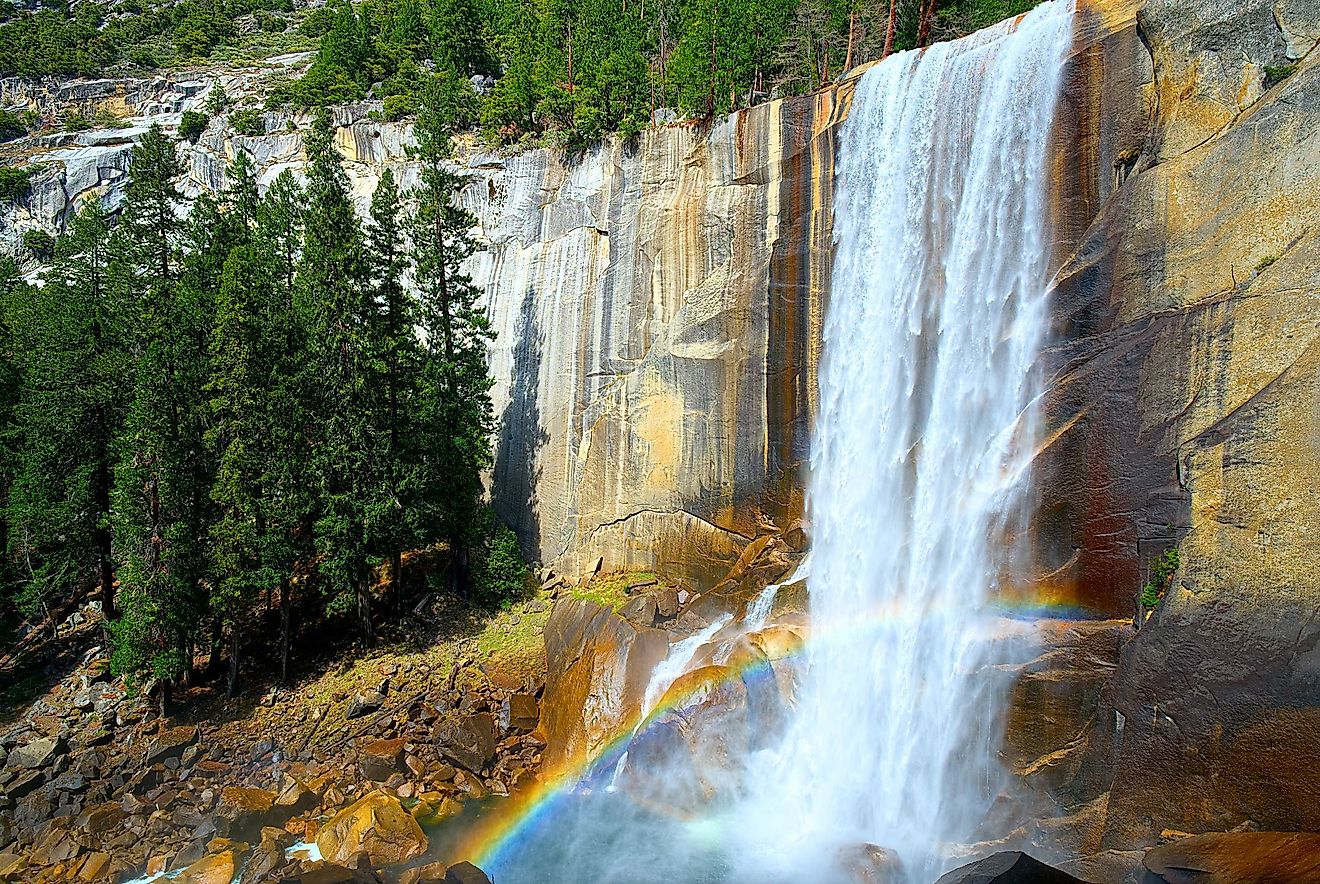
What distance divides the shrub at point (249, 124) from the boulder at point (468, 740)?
3548cm

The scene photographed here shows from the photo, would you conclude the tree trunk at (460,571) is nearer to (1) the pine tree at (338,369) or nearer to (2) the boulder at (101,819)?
(1) the pine tree at (338,369)

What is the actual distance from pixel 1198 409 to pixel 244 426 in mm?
20584

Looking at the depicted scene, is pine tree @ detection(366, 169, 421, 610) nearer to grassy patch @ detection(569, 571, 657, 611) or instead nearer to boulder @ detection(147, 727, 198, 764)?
grassy patch @ detection(569, 571, 657, 611)

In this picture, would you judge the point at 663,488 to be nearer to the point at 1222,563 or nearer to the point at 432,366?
the point at 432,366

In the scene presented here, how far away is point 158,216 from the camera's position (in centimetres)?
2294

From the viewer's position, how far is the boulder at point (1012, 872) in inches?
391

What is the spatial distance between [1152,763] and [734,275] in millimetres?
15542

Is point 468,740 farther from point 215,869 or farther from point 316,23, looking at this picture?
point 316,23

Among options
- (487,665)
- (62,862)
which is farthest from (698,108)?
(62,862)

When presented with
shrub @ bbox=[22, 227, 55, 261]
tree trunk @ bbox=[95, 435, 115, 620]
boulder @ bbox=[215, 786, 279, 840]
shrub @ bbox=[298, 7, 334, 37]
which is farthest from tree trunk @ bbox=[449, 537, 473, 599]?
shrub @ bbox=[298, 7, 334, 37]

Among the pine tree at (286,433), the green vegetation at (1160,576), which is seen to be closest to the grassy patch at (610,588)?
the pine tree at (286,433)

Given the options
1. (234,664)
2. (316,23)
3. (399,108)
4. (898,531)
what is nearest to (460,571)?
(234,664)

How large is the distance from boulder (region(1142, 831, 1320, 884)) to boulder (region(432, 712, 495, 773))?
44.2 ft

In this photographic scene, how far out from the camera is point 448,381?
74.1ft
